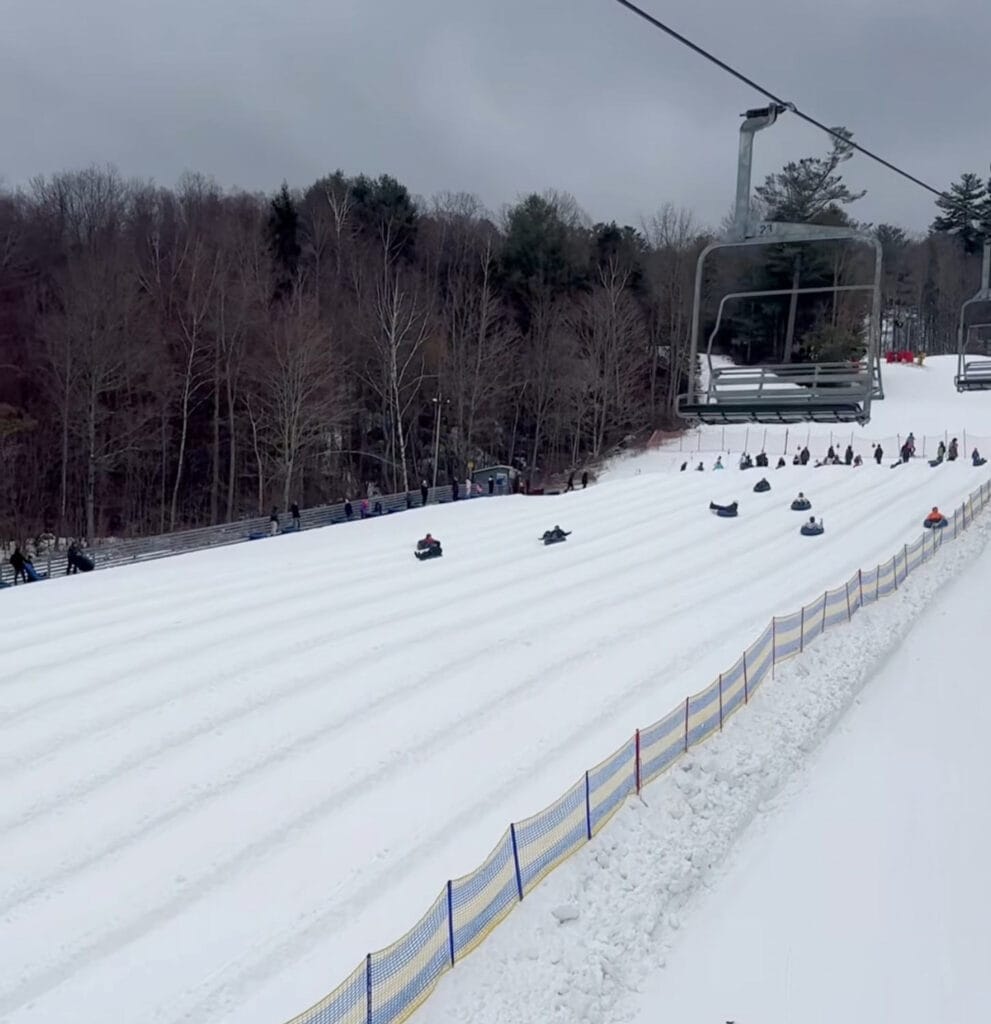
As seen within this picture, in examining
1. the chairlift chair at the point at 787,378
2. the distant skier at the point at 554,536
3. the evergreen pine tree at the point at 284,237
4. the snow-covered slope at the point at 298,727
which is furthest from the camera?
the evergreen pine tree at the point at 284,237

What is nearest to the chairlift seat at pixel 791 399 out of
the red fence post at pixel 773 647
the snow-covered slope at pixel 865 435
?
the red fence post at pixel 773 647

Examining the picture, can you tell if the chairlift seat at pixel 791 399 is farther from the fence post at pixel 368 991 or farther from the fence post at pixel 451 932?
the fence post at pixel 368 991

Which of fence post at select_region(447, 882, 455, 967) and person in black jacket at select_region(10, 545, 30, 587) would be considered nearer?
fence post at select_region(447, 882, 455, 967)

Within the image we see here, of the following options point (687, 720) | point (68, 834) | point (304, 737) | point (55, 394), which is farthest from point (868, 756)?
point (55, 394)

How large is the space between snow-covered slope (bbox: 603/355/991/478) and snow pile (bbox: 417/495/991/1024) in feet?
106

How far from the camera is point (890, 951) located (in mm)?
9328

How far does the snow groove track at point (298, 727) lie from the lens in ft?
29.1

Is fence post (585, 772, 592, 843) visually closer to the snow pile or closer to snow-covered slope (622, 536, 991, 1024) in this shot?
the snow pile

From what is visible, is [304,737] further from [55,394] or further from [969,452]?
[969,452]

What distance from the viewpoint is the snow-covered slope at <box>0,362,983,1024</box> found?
887cm

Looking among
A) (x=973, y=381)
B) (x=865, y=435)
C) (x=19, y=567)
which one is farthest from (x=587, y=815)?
(x=865, y=435)

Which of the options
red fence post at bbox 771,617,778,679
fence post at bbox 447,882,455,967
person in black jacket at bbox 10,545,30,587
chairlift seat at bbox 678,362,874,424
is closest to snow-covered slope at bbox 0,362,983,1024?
red fence post at bbox 771,617,778,679

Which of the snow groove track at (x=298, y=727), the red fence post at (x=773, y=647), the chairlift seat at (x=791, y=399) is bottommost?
the snow groove track at (x=298, y=727)

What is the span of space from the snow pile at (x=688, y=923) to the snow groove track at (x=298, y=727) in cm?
123
